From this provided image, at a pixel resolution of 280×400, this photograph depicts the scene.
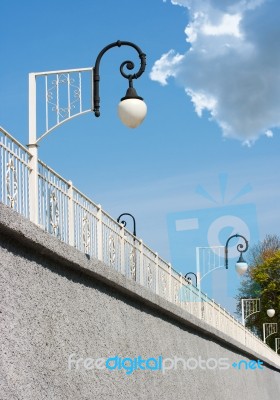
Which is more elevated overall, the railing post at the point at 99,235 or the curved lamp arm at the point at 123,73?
the curved lamp arm at the point at 123,73

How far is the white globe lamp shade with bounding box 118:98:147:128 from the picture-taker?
13.3 metres

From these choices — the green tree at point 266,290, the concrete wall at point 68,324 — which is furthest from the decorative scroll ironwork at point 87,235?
the green tree at point 266,290

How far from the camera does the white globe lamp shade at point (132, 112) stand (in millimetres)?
13336

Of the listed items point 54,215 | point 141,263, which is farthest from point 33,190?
point 141,263

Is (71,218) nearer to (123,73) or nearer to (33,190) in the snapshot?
(33,190)

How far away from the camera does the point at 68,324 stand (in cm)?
1188

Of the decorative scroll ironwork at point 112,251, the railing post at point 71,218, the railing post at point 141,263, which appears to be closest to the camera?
the railing post at point 71,218

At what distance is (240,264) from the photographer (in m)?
35.9

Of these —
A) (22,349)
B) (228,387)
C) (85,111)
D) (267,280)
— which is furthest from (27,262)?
(267,280)

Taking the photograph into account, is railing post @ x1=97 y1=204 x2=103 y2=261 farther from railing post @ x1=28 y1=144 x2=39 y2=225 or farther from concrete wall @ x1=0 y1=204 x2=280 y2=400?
railing post @ x1=28 y1=144 x2=39 y2=225

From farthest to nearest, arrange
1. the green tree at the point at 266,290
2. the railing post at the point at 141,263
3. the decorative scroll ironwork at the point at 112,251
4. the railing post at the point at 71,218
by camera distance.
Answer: the green tree at the point at 266,290 < the railing post at the point at 141,263 < the decorative scroll ironwork at the point at 112,251 < the railing post at the point at 71,218
